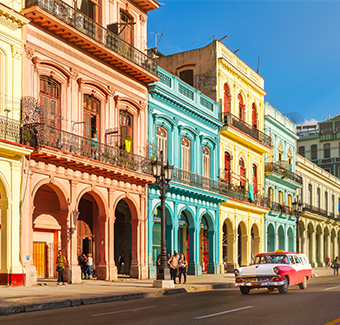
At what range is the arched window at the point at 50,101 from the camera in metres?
20.8

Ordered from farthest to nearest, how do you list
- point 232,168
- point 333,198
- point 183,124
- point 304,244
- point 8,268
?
point 333,198 < point 304,244 < point 232,168 < point 183,124 < point 8,268

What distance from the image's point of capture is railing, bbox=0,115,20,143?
1828cm

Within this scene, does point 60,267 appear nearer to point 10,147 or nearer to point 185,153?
point 10,147

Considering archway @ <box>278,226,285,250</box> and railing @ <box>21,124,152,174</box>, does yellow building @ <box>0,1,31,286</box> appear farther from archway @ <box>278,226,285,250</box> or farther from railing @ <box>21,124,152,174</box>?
archway @ <box>278,226,285,250</box>

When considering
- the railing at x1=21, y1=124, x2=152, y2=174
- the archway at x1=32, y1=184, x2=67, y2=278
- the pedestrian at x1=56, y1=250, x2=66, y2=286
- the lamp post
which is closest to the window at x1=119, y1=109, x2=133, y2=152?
the railing at x1=21, y1=124, x2=152, y2=174

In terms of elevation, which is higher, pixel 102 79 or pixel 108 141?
pixel 102 79

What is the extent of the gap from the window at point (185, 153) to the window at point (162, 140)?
6.24ft

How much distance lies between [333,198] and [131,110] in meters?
43.1

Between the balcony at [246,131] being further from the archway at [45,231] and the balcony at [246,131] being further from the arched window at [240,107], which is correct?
the archway at [45,231]

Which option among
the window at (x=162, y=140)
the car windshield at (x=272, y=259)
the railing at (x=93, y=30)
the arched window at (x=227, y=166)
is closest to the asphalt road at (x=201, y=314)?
the car windshield at (x=272, y=259)

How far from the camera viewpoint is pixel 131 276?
25562mm

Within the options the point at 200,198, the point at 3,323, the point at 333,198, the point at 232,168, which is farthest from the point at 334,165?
the point at 3,323

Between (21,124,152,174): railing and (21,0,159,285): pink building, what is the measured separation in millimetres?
41

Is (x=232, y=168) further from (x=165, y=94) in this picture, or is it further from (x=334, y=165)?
(x=334, y=165)
